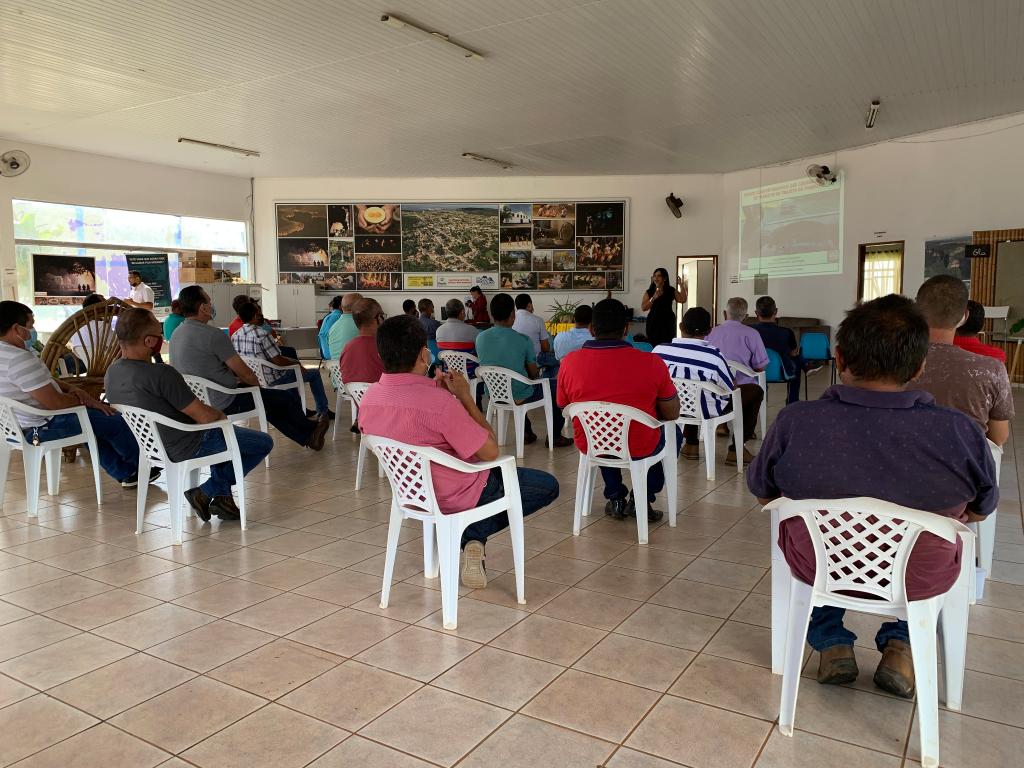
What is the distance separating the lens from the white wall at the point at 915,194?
9.45 m

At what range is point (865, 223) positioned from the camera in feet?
36.7

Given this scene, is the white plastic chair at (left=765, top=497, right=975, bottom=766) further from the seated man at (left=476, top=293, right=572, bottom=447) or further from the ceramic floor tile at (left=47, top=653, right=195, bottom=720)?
the seated man at (left=476, top=293, right=572, bottom=447)

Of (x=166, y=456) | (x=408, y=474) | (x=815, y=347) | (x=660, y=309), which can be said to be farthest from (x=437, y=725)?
(x=660, y=309)

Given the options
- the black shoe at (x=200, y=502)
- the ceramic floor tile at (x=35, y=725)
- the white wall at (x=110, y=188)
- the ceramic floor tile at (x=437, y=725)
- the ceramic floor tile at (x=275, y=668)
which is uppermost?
the white wall at (x=110, y=188)

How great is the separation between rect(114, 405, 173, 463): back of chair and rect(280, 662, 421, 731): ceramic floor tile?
1.80 meters

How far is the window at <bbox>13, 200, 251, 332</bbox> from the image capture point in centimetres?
1084

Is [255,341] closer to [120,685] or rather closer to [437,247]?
[120,685]

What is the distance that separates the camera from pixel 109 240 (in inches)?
465

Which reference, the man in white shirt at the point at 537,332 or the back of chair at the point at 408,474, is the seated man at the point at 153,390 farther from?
the man in white shirt at the point at 537,332

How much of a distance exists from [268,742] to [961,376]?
2607 millimetres

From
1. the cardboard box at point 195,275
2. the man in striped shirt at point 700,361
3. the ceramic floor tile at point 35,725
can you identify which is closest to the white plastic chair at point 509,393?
the man in striped shirt at point 700,361

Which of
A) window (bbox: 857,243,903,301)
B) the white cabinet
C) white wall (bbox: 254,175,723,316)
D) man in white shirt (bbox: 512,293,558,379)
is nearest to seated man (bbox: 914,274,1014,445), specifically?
man in white shirt (bbox: 512,293,558,379)

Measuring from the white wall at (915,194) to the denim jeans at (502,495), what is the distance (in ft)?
29.2

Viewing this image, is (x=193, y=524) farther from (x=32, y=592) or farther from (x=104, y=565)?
(x=32, y=592)
